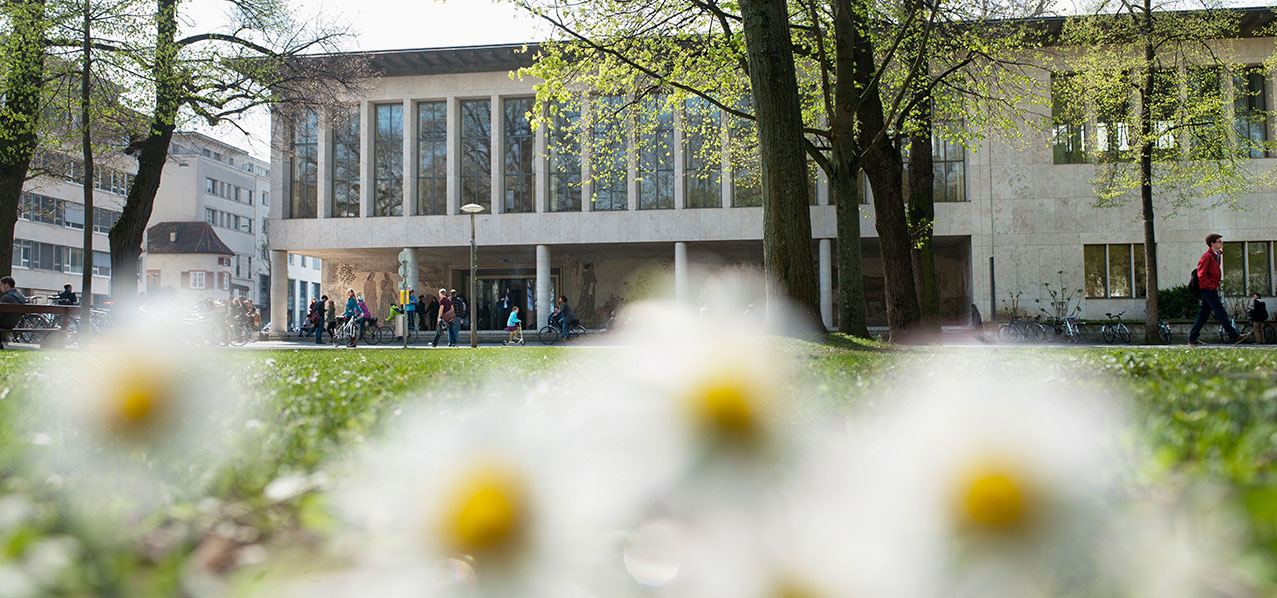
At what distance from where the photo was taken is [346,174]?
37969 mm

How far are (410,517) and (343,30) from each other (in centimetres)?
2359

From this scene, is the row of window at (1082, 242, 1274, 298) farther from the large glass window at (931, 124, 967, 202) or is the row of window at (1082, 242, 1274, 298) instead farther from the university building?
the large glass window at (931, 124, 967, 202)

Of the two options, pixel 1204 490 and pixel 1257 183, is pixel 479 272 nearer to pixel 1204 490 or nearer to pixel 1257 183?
pixel 1257 183

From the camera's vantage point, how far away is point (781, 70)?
10.7 metres

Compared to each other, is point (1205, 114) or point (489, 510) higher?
point (1205, 114)

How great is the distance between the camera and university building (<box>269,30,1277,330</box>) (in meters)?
33.2

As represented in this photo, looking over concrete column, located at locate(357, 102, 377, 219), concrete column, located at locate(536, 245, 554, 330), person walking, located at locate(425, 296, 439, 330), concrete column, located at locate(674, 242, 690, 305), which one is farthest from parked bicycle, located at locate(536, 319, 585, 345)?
concrete column, located at locate(357, 102, 377, 219)

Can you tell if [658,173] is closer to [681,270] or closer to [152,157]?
[681,270]

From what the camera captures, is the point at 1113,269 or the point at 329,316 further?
the point at 329,316

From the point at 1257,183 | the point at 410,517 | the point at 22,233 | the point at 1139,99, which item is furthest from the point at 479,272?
the point at 410,517

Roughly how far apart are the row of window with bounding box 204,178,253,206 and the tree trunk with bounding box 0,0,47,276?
69408mm

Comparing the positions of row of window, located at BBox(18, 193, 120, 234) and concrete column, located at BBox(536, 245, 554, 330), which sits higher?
row of window, located at BBox(18, 193, 120, 234)

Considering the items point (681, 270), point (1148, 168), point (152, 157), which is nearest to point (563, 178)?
point (681, 270)

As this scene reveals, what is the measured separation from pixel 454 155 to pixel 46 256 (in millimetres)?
41436
